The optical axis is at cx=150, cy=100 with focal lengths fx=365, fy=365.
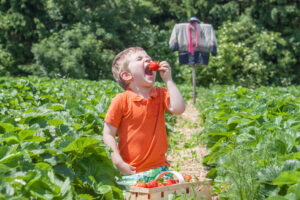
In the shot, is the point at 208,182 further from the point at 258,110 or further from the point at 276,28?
the point at 276,28

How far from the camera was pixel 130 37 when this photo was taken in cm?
2988

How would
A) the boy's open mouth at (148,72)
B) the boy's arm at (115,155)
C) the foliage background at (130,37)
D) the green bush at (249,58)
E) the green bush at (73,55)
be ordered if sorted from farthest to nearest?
1. the foliage background at (130,37)
2. the green bush at (73,55)
3. the green bush at (249,58)
4. the boy's open mouth at (148,72)
5. the boy's arm at (115,155)

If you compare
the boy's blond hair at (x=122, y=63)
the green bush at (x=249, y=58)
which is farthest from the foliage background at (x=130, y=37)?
the boy's blond hair at (x=122, y=63)

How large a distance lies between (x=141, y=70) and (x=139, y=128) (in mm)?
491

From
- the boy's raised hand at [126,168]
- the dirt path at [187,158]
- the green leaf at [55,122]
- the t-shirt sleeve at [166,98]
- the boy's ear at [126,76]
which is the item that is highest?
the boy's ear at [126,76]

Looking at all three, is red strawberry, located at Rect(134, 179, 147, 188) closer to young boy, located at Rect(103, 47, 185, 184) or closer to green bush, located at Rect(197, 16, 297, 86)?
young boy, located at Rect(103, 47, 185, 184)

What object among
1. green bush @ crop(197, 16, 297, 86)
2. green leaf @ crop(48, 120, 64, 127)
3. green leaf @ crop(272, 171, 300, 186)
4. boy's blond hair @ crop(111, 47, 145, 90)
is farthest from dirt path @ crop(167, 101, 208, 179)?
green bush @ crop(197, 16, 297, 86)

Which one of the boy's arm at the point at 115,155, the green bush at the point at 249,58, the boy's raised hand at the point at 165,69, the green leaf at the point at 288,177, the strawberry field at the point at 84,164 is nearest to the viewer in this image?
the strawberry field at the point at 84,164

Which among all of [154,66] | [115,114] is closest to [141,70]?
[154,66]

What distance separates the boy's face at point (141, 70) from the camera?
3096mm

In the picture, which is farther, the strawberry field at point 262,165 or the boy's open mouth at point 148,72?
the boy's open mouth at point 148,72

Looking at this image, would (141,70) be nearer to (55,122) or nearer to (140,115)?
(140,115)

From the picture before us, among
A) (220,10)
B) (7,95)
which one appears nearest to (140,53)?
(7,95)

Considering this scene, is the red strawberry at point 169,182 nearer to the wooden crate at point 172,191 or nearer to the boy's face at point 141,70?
the wooden crate at point 172,191
